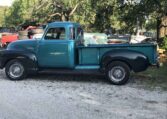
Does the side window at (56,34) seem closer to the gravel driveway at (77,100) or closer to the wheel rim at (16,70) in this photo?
the wheel rim at (16,70)

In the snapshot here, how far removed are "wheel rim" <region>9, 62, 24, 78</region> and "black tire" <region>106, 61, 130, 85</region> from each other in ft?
9.39

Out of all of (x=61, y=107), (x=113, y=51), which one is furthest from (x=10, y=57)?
(x=61, y=107)

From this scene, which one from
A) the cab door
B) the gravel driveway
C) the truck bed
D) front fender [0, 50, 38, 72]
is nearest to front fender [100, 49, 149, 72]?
the truck bed

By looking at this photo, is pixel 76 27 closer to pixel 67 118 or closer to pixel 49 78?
pixel 49 78

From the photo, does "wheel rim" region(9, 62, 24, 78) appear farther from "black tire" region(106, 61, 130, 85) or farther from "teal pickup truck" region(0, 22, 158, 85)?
"black tire" region(106, 61, 130, 85)

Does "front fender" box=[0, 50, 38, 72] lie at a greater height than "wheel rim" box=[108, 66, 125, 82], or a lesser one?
greater

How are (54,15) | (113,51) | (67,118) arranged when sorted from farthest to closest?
(54,15), (113,51), (67,118)

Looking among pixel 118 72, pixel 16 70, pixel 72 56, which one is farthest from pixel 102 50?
pixel 16 70

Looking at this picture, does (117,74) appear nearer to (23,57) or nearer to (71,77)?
(71,77)

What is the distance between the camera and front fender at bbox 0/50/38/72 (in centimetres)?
1283

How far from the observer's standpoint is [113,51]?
39.5ft

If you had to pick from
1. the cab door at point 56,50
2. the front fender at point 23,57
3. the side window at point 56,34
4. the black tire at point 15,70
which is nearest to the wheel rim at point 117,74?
the cab door at point 56,50

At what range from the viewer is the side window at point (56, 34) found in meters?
12.8

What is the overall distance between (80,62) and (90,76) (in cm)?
145
